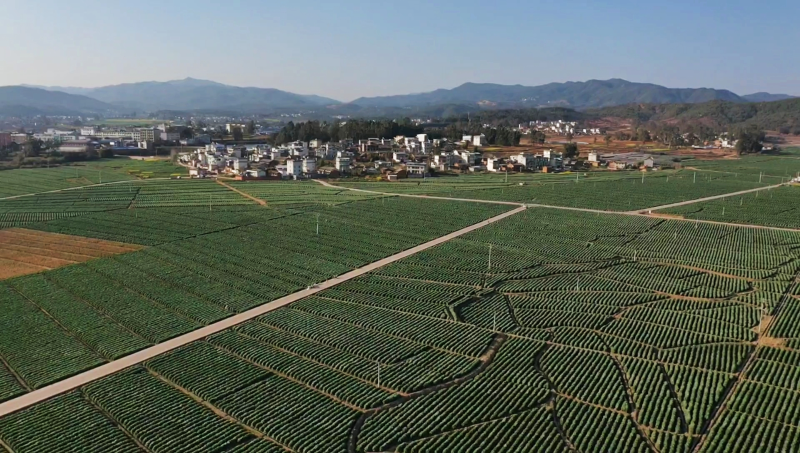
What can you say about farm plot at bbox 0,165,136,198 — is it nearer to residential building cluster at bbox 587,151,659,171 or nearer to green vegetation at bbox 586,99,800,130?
residential building cluster at bbox 587,151,659,171

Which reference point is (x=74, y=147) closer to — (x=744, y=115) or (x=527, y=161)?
(x=527, y=161)

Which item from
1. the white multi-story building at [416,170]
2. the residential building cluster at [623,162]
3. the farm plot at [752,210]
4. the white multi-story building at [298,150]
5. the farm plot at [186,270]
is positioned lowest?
the farm plot at [186,270]

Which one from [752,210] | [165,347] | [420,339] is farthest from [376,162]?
[165,347]

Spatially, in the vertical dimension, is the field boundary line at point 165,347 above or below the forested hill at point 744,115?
below

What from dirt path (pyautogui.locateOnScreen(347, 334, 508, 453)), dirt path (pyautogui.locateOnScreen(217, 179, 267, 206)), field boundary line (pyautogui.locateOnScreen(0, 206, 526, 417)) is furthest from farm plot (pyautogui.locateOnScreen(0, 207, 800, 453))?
dirt path (pyautogui.locateOnScreen(217, 179, 267, 206))

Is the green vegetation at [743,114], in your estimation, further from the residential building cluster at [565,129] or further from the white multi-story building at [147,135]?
the white multi-story building at [147,135]

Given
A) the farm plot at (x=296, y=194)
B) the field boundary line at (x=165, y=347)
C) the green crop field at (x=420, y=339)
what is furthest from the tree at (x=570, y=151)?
the field boundary line at (x=165, y=347)

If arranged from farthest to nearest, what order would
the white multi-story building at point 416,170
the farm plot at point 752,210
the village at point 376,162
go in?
the white multi-story building at point 416,170, the village at point 376,162, the farm plot at point 752,210
